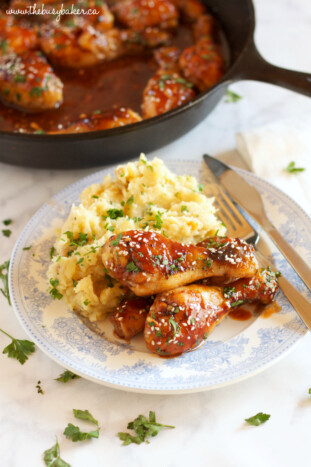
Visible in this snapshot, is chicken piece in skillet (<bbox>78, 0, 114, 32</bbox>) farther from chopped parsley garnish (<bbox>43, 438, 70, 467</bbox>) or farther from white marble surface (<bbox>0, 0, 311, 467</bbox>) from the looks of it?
chopped parsley garnish (<bbox>43, 438, 70, 467</bbox>)

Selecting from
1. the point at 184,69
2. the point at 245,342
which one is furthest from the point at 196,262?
the point at 184,69

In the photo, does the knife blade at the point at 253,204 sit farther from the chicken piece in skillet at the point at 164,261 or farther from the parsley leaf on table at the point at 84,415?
the parsley leaf on table at the point at 84,415

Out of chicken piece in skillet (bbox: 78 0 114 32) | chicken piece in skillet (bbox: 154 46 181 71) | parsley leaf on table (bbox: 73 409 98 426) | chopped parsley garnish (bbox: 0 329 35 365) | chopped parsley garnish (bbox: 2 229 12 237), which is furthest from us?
chicken piece in skillet (bbox: 78 0 114 32)

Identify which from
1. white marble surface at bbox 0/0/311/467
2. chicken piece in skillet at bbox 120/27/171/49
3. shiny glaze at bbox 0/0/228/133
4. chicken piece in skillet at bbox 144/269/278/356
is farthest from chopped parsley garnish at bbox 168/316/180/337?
chicken piece in skillet at bbox 120/27/171/49

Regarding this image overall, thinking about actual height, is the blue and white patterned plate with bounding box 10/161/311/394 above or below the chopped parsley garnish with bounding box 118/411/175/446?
above

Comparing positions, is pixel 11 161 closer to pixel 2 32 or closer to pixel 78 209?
pixel 78 209

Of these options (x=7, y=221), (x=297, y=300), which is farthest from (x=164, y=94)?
(x=297, y=300)

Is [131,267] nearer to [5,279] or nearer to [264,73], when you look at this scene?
[5,279]

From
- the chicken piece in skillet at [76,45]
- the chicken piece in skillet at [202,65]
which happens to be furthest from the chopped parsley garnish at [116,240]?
the chicken piece in skillet at [76,45]
